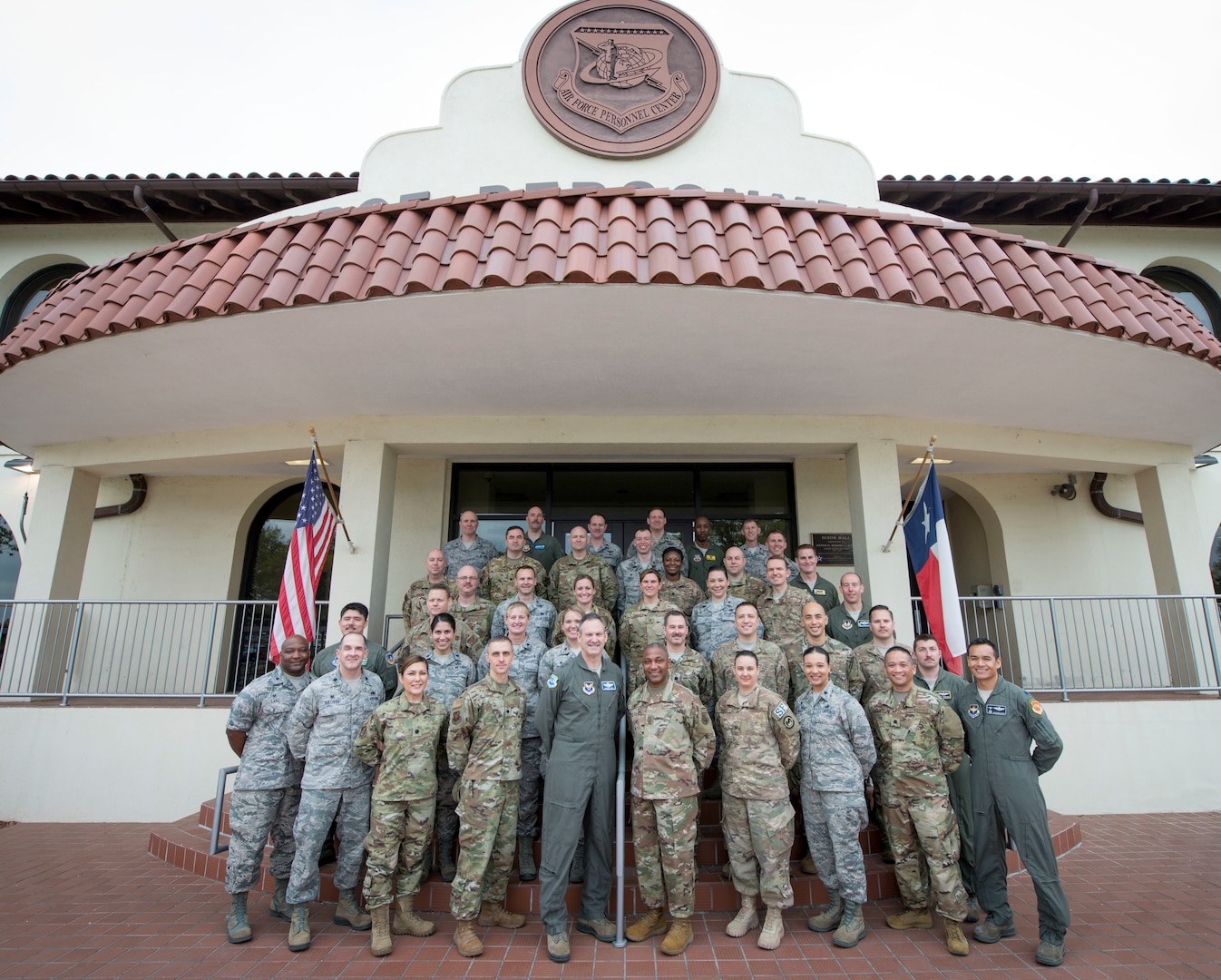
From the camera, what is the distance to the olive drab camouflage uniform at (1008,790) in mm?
3846

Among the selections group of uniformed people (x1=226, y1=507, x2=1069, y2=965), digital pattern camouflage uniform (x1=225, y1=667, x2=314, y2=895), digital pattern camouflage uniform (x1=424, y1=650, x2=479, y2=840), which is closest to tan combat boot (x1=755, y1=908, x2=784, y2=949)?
group of uniformed people (x1=226, y1=507, x2=1069, y2=965)

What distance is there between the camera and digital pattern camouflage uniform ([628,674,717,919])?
3.97 m

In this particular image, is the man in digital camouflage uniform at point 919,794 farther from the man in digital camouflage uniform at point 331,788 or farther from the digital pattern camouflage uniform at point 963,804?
the man in digital camouflage uniform at point 331,788

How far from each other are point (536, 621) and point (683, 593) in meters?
1.34

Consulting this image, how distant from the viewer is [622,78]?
289 inches

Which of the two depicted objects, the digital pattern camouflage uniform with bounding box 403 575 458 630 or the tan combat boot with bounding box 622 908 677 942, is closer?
the tan combat boot with bounding box 622 908 677 942

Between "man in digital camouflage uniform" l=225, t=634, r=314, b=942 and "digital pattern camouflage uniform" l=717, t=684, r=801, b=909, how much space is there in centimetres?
255

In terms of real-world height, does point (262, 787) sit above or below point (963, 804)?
above

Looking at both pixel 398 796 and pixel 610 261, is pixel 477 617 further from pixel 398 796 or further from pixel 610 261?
pixel 610 261

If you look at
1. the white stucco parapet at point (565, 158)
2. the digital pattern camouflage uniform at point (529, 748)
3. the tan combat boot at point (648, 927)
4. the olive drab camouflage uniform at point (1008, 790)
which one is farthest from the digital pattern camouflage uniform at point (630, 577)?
the white stucco parapet at point (565, 158)

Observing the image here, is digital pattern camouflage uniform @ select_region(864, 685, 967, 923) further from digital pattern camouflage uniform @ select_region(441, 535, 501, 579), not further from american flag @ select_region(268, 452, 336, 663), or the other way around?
american flag @ select_region(268, 452, 336, 663)

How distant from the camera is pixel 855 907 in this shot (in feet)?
13.1

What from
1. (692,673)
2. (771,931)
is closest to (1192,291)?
(692,673)

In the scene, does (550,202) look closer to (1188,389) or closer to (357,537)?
(357,537)
